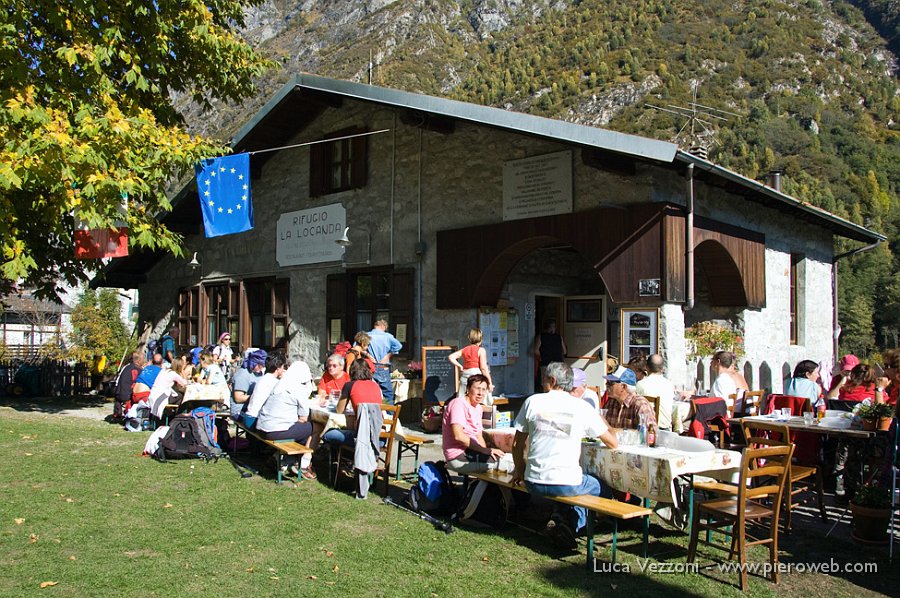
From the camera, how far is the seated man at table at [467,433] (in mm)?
5875

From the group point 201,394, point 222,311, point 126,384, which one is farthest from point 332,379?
point 222,311

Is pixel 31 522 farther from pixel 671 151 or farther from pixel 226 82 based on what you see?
pixel 226 82

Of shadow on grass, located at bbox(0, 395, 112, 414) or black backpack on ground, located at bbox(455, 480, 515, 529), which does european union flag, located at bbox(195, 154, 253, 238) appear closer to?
shadow on grass, located at bbox(0, 395, 112, 414)

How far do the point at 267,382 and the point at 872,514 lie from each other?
546 centimetres

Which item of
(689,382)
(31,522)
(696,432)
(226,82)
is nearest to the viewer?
(31,522)

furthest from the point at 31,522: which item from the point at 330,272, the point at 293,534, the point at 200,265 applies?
the point at 200,265

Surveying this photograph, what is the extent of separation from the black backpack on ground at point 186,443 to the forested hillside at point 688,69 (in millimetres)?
42924

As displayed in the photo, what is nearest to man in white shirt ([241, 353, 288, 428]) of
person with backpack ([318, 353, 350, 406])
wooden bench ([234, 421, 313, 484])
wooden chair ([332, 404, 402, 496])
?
wooden bench ([234, 421, 313, 484])

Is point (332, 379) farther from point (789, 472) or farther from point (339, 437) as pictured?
point (789, 472)

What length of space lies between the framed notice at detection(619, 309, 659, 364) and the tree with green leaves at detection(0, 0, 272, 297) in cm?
665

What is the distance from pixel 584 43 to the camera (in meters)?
90.4

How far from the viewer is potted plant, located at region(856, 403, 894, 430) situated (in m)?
6.07

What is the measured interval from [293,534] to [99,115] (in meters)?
8.21

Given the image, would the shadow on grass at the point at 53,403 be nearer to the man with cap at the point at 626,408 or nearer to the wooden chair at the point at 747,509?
the man with cap at the point at 626,408
